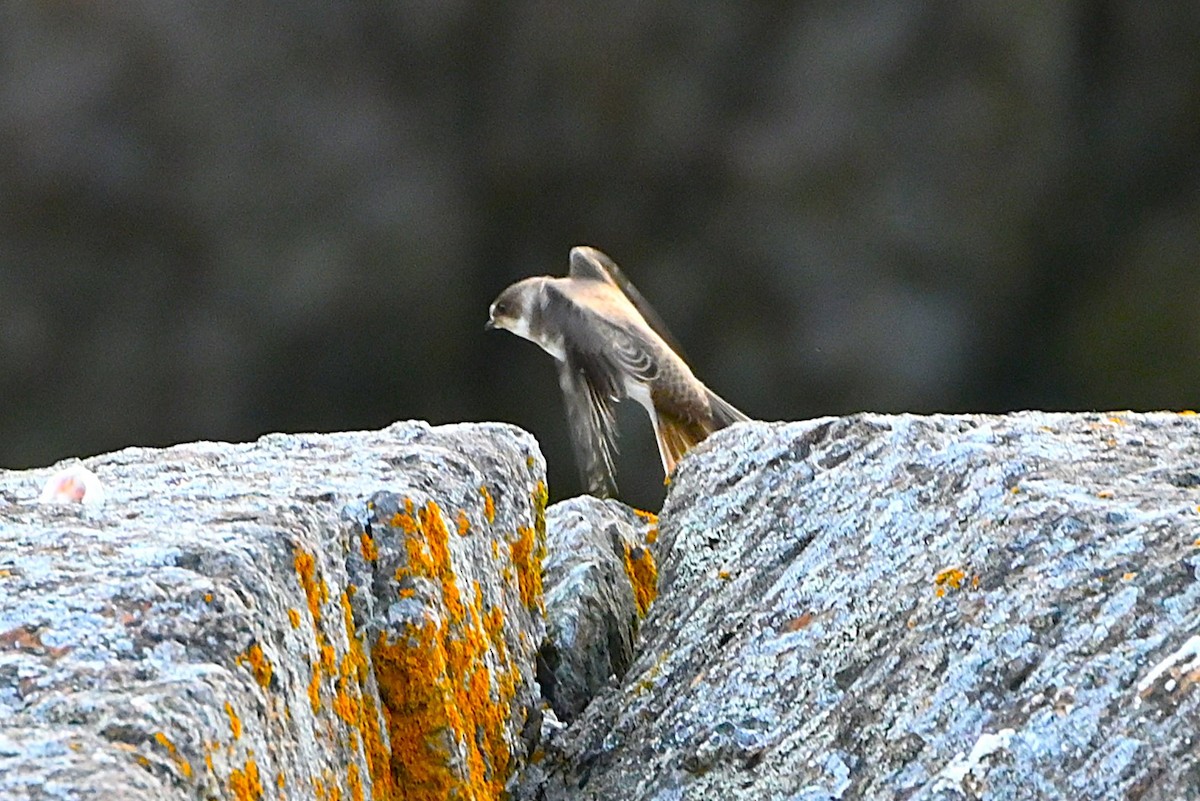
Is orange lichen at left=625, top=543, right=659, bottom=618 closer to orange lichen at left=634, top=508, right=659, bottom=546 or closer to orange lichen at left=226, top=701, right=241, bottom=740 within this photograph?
orange lichen at left=634, top=508, right=659, bottom=546

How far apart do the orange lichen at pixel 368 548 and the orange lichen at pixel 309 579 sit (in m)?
0.18

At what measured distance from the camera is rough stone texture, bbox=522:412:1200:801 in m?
1.43

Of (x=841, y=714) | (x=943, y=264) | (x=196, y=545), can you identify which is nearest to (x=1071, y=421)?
(x=841, y=714)

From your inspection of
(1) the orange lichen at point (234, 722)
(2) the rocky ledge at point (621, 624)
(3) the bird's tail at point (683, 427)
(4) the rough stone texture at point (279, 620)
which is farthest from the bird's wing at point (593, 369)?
(1) the orange lichen at point (234, 722)

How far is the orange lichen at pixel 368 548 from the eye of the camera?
1753mm

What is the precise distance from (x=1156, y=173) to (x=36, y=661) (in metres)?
12.0

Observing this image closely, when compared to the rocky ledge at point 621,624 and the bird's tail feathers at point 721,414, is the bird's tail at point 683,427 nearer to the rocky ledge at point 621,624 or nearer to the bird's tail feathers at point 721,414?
the bird's tail feathers at point 721,414

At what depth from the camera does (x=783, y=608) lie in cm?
193

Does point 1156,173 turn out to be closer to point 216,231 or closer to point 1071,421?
point 216,231

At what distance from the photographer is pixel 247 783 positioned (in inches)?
51.2

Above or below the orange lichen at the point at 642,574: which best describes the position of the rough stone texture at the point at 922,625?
below

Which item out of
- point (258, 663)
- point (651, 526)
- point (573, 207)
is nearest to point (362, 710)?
point (258, 663)

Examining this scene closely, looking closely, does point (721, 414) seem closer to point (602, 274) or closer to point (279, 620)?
point (602, 274)

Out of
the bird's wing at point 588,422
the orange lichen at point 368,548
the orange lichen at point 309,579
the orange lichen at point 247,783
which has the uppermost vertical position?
the bird's wing at point 588,422
